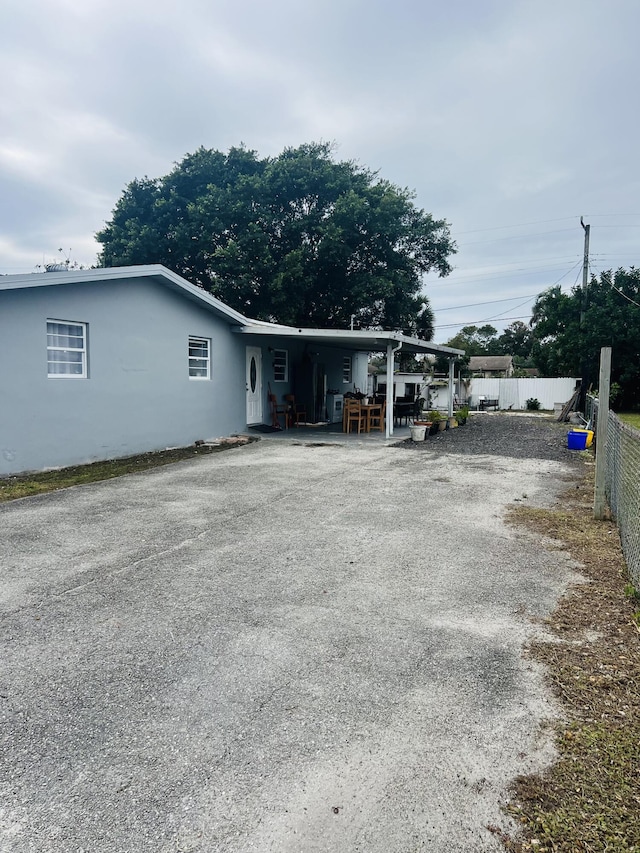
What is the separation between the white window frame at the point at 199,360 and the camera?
1236 centimetres

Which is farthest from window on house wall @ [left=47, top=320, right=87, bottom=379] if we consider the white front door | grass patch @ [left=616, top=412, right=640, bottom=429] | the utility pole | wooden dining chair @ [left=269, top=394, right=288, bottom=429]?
the utility pole

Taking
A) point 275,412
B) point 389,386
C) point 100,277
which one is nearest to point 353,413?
point 275,412

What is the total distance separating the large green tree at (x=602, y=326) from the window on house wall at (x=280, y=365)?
536 inches

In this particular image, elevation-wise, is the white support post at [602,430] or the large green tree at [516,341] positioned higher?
the large green tree at [516,341]

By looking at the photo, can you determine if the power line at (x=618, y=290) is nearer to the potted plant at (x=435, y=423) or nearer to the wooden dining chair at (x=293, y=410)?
the potted plant at (x=435, y=423)

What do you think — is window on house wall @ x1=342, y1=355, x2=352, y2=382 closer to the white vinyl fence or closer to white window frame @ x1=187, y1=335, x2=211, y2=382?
white window frame @ x1=187, y1=335, x2=211, y2=382

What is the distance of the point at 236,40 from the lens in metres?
10.5

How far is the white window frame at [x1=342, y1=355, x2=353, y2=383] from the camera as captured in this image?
20.5 m

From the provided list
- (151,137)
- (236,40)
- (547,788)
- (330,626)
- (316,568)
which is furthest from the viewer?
(151,137)

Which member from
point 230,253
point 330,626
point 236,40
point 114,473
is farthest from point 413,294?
point 330,626

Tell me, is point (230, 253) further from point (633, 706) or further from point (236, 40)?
point (633, 706)

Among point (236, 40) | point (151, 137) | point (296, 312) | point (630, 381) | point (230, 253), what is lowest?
point (630, 381)

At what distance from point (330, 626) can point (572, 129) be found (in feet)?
54.8

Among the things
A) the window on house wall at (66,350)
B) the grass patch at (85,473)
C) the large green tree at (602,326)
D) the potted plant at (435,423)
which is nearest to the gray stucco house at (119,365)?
the window on house wall at (66,350)
